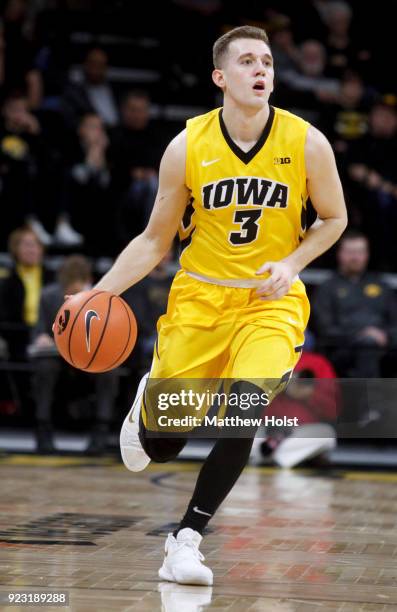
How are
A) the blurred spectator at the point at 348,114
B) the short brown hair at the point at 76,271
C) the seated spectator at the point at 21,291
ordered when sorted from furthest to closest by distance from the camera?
1. the blurred spectator at the point at 348,114
2. the seated spectator at the point at 21,291
3. the short brown hair at the point at 76,271

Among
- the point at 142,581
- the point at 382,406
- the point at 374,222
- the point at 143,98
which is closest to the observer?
the point at 142,581

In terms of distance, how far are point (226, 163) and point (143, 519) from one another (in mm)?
2142

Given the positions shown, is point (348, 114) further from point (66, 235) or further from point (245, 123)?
point (245, 123)

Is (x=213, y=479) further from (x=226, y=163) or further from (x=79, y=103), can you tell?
(x=79, y=103)

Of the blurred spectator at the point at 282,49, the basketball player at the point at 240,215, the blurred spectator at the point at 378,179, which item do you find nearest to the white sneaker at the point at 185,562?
the basketball player at the point at 240,215

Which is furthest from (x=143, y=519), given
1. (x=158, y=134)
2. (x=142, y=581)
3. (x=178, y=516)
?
(x=158, y=134)

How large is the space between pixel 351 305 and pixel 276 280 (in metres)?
5.29

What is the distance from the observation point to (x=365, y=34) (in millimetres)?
13469

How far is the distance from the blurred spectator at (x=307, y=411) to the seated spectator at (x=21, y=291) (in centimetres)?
226

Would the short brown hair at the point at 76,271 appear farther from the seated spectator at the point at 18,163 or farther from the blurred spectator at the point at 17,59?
the blurred spectator at the point at 17,59

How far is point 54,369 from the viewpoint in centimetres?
914

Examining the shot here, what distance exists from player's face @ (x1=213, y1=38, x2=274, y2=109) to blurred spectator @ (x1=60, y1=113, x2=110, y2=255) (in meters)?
5.74

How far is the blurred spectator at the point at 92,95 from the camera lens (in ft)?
38.0

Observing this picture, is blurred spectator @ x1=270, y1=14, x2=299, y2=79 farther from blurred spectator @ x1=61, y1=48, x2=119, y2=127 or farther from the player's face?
the player's face
